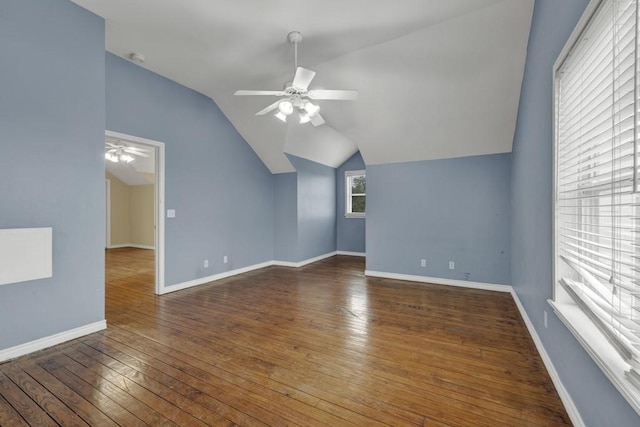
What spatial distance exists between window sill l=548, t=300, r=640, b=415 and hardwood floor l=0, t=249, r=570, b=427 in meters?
0.59

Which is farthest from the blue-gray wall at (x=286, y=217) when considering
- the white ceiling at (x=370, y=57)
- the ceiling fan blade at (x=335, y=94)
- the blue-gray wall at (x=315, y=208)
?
the ceiling fan blade at (x=335, y=94)

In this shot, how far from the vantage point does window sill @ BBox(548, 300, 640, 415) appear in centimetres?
100

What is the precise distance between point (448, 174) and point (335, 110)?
201 cm

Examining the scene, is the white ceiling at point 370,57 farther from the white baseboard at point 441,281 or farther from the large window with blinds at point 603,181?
the white baseboard at point 441,281

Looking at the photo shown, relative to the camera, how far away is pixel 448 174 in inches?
177

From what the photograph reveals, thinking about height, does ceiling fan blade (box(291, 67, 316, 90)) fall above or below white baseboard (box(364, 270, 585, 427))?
above

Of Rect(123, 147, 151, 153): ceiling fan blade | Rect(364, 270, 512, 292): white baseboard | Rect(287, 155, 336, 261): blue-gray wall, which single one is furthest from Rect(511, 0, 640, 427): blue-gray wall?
Rect(123, 147, 151, 153): ceiling fan blade

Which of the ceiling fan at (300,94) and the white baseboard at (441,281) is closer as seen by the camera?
the ceiling fan at (300,94)

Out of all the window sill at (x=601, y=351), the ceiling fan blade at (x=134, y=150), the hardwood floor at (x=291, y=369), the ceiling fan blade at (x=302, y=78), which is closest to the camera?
the window sill at (x=601, y=351)

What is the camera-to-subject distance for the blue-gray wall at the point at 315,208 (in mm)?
5930

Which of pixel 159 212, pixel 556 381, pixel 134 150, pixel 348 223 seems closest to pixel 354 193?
pixel 348 223

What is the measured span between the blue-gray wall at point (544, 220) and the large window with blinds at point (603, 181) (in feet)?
0.46

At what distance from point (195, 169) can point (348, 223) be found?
4043 mm

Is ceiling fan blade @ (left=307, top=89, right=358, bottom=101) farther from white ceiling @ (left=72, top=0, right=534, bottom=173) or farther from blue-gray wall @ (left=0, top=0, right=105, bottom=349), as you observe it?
blue-gray wall @ (left=0, top=0, right=105, bottom=349)
